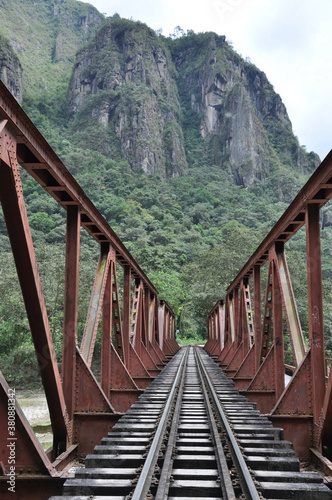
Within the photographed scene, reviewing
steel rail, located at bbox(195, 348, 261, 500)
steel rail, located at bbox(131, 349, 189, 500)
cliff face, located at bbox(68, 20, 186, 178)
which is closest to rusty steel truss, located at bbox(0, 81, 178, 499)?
steel rail, located at bbox(131, 349, 189, 500)

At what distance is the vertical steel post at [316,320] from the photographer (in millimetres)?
5805

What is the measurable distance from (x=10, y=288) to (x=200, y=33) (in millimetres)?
166174

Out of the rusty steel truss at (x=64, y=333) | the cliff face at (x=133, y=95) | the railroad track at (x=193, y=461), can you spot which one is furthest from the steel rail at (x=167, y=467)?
the cliff face at (x=133, y=95)

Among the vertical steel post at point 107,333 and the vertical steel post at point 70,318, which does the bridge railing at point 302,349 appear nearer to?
the vertical steel post at point 107,333

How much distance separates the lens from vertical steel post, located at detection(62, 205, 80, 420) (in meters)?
5.66

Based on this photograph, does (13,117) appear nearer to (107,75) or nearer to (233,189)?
(233,189)

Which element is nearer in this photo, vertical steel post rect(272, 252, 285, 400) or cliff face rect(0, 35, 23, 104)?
vertical steel post rect(272, 252, 285, 400)

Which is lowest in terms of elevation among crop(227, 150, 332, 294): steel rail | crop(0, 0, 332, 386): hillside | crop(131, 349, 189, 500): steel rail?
crop(131, 349, 189, 500): steel rail

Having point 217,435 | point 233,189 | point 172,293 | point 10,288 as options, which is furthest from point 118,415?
point 233,189

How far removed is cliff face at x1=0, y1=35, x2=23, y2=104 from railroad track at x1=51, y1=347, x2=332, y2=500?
107330 millimetres

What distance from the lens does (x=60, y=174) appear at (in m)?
5.03

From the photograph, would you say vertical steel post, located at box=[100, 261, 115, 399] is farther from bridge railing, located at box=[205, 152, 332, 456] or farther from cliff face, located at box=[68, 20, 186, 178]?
cliff face, located at box=[68, 20, 186, 178]

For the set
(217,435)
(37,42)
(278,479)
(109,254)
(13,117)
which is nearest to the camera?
(13,117)

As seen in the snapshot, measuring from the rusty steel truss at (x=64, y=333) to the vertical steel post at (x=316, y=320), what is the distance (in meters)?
2.68
